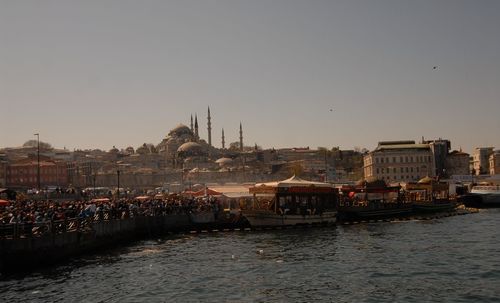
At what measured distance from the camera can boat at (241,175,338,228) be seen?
41.3m

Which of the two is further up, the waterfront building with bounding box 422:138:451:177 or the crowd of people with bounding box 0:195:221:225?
the waterfront building with bounding box 422:138:451:177

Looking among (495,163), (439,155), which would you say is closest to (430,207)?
(439,155)

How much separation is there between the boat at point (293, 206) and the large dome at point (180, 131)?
500 ft

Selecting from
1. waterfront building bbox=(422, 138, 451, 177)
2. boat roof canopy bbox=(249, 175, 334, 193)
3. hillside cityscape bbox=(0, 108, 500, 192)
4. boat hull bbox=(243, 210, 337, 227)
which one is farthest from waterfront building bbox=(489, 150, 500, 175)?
boat hull bbox=(243, 210, 337, 227)

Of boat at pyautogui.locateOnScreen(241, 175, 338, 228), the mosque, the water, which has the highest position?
the mosque

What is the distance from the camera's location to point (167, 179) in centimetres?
15388

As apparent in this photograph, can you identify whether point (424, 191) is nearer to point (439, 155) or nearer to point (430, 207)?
point (430, 207)

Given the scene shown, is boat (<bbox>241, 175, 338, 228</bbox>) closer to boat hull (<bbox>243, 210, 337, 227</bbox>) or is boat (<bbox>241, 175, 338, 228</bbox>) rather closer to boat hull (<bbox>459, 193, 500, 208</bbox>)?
boat hull (<bbox>243, 210, 337, 227</bbox>)

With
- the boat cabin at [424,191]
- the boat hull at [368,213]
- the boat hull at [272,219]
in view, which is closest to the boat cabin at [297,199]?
the boat hull at [272,219]

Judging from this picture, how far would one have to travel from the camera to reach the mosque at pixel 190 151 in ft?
557

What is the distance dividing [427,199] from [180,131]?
140 metres

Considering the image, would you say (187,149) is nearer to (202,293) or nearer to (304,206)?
(304,206)

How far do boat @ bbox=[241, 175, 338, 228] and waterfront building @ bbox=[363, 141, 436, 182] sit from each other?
8363cm

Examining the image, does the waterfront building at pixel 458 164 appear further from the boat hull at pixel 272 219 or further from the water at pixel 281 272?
the water at pixel 281 272
